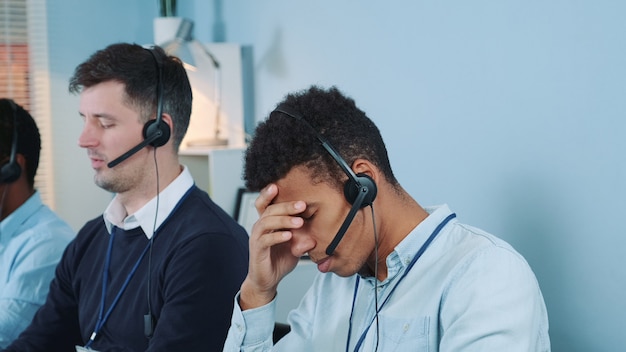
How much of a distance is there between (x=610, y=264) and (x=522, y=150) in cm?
30

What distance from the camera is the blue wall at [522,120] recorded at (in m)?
1.34

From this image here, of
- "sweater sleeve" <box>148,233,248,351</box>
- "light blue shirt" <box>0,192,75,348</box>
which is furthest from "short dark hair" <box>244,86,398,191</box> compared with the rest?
"light blue shirt" <box>0,192,75,348</box>

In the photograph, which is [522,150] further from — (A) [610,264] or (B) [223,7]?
(B) [223,7]

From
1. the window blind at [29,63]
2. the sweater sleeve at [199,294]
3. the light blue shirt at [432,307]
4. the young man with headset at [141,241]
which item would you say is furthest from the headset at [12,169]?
the window blind at [29,63]

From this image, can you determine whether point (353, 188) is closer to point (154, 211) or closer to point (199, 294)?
point (199, 294)

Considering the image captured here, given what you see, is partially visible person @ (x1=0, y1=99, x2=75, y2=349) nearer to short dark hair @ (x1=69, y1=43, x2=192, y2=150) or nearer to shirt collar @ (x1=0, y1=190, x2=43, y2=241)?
shirt collar @ (x1=0, y1=190, x2=43, y2=241)

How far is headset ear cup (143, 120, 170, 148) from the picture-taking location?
1.81 meters

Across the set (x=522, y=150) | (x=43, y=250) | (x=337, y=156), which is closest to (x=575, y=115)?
(x=522, y=150)

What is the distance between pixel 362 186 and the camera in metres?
1.19

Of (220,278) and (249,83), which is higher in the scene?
(249,83)

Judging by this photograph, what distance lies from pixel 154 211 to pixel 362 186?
73cm

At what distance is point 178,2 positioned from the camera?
3.62 m

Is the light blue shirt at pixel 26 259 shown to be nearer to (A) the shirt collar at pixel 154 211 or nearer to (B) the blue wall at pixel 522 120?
(A) the shirt collar at pixel 154 211

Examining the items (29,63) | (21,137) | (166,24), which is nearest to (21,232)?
(21,137)
